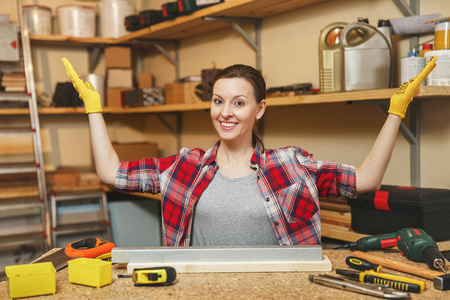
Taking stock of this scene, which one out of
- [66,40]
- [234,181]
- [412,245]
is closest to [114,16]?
[66,40]

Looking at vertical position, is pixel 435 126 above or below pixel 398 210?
above

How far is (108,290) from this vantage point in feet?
3.81

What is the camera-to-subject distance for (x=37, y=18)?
375 cm

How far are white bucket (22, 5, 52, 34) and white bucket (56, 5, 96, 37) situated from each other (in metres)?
0.11

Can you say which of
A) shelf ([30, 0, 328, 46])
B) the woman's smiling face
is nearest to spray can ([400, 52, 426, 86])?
the woman's smiling face

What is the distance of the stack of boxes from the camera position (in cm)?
389

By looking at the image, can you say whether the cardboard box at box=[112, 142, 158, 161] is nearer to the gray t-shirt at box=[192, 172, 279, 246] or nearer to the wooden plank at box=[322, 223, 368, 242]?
the wooden plank at box=[322, 223, 368, 242]

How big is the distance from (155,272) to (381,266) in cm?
58

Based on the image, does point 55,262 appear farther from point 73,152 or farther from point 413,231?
point 73,152

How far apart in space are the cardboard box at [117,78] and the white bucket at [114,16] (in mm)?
283

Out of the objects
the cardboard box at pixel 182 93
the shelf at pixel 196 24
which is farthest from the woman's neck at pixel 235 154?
the cardboard box at pixel 182 93

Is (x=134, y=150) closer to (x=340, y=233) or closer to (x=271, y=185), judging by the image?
(x=340, y=233)

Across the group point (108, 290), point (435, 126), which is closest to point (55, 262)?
point (108, 290)

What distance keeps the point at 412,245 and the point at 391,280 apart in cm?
26
